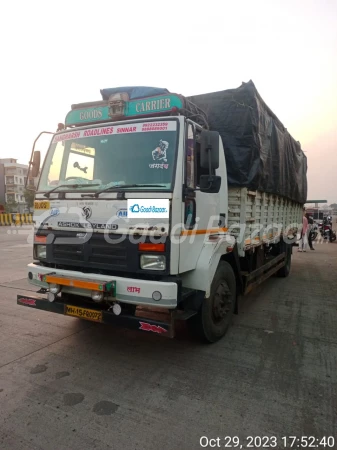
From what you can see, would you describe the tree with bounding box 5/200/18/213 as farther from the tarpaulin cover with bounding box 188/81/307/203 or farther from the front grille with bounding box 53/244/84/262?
the tarpaulin cover with bounding box 188/81/307/203

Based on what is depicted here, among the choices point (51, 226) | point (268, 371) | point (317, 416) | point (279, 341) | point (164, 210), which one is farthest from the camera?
point (279, 341)

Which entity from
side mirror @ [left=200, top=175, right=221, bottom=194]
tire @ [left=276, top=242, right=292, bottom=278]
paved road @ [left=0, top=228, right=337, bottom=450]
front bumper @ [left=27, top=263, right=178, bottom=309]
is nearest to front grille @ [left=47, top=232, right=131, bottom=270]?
front bumper @ [left=27, top=263, right=178, bottom=309]

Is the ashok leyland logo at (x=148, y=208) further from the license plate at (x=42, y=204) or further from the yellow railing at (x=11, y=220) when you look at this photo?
the yellow railing at (x=11, y=220)

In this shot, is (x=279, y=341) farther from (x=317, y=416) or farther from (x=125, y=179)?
(x=125, y=179)

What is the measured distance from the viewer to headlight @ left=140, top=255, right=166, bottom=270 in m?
3.02

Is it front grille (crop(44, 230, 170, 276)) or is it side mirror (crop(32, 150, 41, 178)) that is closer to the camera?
front grille (crop(44, 230, 170, 276))

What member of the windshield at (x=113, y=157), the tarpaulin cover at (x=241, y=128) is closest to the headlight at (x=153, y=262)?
the windshield at (x=113, y=157)

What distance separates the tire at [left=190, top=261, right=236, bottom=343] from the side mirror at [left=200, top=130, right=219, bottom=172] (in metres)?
1.29

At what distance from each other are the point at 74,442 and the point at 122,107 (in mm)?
3312

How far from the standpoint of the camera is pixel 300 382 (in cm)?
308

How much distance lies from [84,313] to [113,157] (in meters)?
1.73

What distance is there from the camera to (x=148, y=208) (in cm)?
306

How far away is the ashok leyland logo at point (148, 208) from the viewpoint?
3.03 metres

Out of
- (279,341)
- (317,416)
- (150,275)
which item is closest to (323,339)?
(279,341)
